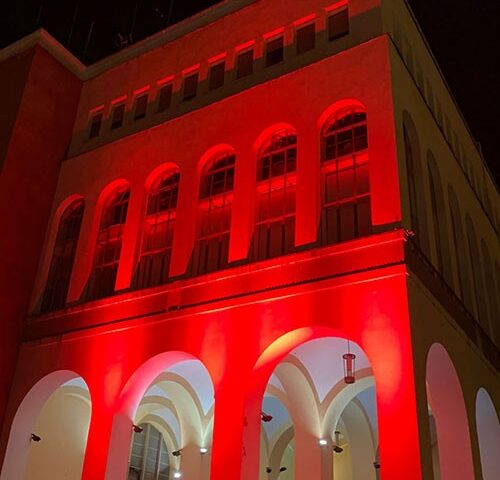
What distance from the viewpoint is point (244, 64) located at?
58.6 feet

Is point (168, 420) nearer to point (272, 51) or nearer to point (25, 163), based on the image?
point (25, 163)

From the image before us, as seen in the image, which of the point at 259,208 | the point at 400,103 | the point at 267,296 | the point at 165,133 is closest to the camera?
the point at 267,296

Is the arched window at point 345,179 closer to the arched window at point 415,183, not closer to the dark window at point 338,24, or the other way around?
the arched window at point 415,183

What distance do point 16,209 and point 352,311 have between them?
10.2 meters

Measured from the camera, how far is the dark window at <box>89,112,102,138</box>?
20.2 m

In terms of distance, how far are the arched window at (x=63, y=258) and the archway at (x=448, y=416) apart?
9.88 meters

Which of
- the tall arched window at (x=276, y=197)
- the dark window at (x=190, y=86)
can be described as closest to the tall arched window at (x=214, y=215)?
the tall arched window at (x=276, y=197)

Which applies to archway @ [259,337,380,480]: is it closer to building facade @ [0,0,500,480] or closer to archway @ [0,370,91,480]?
building facade @ [0,0,500,480]

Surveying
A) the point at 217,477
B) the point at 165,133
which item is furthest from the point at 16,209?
the point at 217,477

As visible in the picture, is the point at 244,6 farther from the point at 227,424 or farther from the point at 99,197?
the point at 227,424

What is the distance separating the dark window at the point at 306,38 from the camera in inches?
659

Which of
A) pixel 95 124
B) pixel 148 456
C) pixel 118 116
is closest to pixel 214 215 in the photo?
pixel 118 116

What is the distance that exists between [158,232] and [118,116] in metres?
4.73

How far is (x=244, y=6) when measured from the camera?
1856 centimetres
